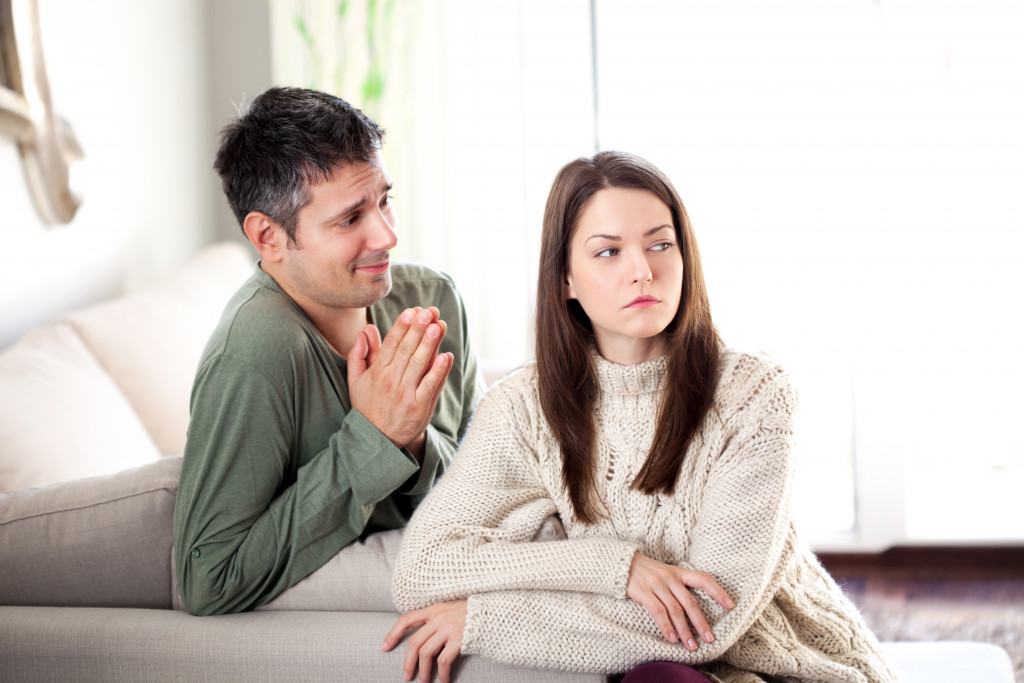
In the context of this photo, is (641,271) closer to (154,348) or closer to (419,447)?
(419,447)

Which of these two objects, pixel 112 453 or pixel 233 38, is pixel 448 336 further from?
pixel 233 38

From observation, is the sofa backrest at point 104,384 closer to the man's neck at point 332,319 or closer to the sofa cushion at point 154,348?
the sofa cushion at point 154,348

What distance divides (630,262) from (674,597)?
18.1 inches

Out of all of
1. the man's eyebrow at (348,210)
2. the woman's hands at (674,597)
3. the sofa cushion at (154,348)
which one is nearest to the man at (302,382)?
the man's eyebrow at (348,210)

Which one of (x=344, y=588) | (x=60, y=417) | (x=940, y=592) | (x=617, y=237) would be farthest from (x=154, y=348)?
(x=940, y=592)

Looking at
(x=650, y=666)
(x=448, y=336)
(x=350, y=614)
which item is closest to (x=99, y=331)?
(x=448, y=336)

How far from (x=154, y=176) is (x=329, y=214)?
5.12 ft

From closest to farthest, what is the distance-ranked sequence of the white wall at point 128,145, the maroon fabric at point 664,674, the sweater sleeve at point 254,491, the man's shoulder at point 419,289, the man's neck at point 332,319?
the maroon fabric at point 664,674
the sweater sleeve at point 254,491
the man's neck at point 332,319
the man's shoulder at point 419,289
the white wall at point 128,145

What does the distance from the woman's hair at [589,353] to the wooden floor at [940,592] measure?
54.5 inches

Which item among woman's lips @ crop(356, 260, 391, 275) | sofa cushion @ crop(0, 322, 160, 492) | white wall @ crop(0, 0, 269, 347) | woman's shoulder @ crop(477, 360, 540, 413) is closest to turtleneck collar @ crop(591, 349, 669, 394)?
woman's shoulder @ crop(477, 360, 540, 413)

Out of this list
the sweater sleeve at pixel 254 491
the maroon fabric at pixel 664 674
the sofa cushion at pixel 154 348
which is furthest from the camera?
the sofa cushion at pixel 154 348

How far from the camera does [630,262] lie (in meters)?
1.34

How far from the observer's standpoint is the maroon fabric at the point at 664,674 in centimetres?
116

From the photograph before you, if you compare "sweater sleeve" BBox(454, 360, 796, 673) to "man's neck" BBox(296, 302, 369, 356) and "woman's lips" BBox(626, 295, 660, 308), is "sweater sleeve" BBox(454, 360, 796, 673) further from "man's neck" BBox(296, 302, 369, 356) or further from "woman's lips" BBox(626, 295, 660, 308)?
"man's neck" BBox(296, 302, 369, 356)
